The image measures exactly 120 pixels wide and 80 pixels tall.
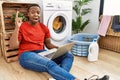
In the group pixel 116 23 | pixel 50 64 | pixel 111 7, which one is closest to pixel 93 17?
pixel 111 7

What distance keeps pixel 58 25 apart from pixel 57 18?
0.12 m

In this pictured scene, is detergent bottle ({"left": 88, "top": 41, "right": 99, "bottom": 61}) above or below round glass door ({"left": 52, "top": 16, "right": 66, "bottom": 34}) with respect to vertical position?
below

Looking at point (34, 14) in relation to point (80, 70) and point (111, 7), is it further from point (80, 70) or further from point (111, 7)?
point (111, 7)

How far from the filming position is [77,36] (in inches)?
101

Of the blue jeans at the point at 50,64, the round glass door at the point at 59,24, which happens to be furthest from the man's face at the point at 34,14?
the round glass door at the point at 59,24

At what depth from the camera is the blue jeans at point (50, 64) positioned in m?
1.18

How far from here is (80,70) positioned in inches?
64.7

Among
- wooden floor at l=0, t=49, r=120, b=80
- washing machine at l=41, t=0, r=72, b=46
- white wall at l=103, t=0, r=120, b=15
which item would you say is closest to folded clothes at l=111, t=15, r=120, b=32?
white wall at l=103, t=0, r=120, b=15

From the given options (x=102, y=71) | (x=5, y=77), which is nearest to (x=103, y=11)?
(x=102, y=71)

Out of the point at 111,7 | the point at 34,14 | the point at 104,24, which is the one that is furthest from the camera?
the point at 111,7

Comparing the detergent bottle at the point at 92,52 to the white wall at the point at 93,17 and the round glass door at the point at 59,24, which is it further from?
the white wall at the point at 93,17

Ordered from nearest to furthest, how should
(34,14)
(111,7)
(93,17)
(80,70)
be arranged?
(34,14) → (80,70) → (111,7) → (93,17)

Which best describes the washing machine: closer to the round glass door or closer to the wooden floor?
the round glass door

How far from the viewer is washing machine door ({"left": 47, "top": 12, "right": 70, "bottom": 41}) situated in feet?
7.06
